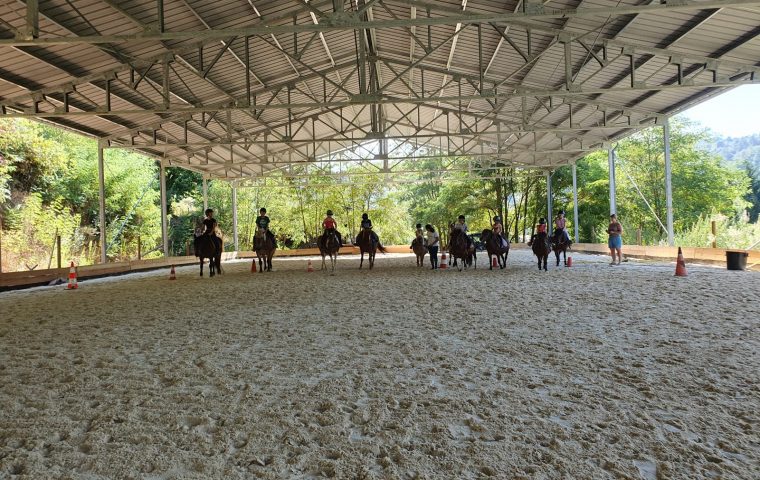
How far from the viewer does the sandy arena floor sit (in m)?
2.77

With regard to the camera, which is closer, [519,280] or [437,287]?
[437,287]

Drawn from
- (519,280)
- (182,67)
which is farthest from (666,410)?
(182,67)

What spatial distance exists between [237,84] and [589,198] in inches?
1071

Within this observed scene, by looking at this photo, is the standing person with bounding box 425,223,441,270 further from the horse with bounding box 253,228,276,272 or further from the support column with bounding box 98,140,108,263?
the support column with bounding box 98,140,108,263

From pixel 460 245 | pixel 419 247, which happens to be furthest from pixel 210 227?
pixel 460 245

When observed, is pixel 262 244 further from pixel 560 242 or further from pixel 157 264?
pixel 560 242

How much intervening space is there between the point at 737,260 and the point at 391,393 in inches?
521

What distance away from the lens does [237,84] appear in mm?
18688

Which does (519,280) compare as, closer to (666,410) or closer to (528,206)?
(666,410)

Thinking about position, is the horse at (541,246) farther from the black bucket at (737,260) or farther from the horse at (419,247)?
the black bucket at (737,260)

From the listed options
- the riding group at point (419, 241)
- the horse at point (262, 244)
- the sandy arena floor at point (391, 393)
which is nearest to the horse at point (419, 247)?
the riding group at point (419, 241)

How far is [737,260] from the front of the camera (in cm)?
1359

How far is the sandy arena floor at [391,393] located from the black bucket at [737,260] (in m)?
6.55

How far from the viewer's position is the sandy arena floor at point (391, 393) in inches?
109
